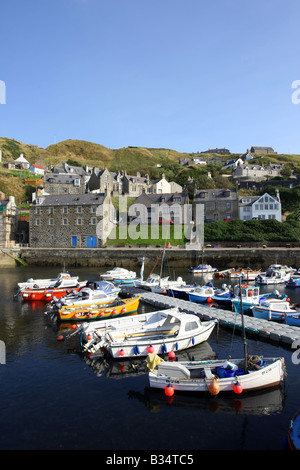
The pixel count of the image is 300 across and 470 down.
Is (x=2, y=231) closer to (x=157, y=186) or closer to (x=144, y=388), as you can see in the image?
(x=157, y=186)

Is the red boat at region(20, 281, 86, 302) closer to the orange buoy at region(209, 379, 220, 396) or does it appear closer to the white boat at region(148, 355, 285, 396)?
the white boat at region(148, 355, 285, 396)

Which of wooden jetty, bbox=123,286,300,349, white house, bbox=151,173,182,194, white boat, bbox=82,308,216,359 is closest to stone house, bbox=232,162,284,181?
white house, bbox=151,173,182,194

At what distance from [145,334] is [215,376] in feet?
19.4

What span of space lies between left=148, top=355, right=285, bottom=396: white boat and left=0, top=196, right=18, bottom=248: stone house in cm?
5401

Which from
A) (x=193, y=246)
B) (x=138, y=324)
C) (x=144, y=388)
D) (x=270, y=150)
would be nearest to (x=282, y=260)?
(x=193, y=246)

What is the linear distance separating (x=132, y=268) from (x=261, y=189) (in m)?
50.3

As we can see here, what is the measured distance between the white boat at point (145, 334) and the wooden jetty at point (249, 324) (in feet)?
9.52

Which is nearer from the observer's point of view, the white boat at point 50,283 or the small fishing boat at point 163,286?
the small fishing boat at point 163,286

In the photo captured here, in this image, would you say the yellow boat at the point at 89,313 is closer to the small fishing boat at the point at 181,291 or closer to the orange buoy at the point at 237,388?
the small fishing boat at the point at 181,291

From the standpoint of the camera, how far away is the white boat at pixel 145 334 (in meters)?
16.9

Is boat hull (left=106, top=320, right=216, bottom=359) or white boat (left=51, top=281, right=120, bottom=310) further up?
white boat (left=51, top=281, right=120, bottom=310)

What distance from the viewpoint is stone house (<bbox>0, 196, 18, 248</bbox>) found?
207 feet

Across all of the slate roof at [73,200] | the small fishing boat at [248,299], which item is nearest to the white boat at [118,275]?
the small fishing boat at [248,299]

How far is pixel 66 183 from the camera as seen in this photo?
81812mm
